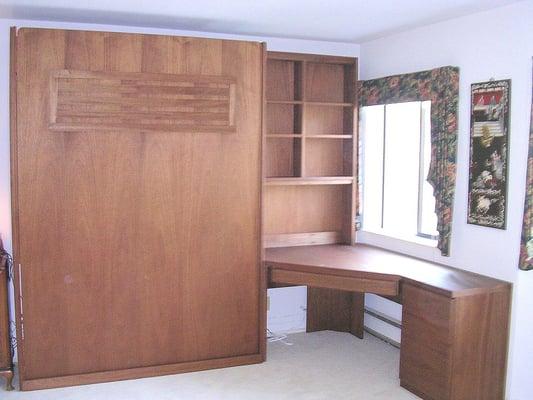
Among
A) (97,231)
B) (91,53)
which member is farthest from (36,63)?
(97,231)

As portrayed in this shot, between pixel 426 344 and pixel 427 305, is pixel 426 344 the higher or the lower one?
the lower one

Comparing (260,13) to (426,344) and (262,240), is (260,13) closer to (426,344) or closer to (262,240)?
(262,240)

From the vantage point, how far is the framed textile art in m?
3.30

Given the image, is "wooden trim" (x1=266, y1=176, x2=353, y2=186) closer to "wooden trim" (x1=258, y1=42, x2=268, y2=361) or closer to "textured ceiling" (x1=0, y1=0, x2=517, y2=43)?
"wooden trim" (x1=258, y1=42, x2=268, y2=361)

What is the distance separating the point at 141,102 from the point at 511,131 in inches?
83.1

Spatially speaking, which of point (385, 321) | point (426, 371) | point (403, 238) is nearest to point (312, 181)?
point (403, 238)

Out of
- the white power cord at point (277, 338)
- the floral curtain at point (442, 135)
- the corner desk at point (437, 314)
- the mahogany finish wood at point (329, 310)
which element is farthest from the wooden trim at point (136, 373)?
the floral curtain at point (442, 135)

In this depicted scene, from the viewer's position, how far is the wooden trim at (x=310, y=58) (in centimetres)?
421

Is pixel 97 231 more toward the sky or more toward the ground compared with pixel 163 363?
more toward the sky

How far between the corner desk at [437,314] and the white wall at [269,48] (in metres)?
0.71

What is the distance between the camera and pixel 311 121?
4516 mm

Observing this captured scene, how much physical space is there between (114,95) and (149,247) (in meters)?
0.93

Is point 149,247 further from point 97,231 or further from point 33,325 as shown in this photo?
point 33,325

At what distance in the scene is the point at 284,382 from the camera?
12.0 feet
